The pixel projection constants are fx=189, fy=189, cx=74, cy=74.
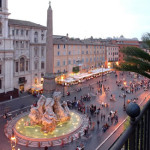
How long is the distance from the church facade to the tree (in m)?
22.8

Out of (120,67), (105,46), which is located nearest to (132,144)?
(120,67)

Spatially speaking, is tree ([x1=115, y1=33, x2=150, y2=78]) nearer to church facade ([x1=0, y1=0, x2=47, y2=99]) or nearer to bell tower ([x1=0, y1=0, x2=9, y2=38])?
church facade ([x1=0, y1=0, x2=47, y2=99])

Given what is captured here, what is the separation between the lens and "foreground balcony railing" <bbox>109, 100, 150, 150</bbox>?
1851 mm

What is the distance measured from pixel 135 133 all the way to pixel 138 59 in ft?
20.9

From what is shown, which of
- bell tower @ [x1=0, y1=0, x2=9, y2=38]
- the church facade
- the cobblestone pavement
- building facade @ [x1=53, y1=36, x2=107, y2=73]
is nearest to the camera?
the cobblestone pavement

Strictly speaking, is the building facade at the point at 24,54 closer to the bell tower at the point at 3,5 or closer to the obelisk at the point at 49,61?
the bell tower at the point at 3,5

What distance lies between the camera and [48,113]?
16.5m

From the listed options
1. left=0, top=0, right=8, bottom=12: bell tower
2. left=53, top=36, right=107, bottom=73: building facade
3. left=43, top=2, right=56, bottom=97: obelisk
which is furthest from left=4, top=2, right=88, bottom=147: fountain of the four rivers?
left=53, top=36, right=107, bottom=73: building facade

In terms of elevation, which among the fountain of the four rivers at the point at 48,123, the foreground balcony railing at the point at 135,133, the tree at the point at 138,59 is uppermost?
the tree at the point at 138,59

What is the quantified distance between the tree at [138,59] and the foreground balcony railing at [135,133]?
5.41 metres

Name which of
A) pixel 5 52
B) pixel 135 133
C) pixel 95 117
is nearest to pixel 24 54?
pixel 5 52

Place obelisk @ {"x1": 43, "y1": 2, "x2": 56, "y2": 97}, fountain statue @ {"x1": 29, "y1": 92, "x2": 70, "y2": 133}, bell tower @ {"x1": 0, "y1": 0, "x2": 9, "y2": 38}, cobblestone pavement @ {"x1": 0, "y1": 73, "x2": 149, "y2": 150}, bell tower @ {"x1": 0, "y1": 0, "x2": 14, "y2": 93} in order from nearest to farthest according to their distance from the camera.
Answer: cobblestone pavement @ {"x1": 0, "y1": 73, "x2": 149, "y2": 150}, fountain statue @ {"x1": 29, "y1": 92, "x2": 70, "y2": 133}, obelisk @ {"x1": 43, "y1": 2, "x2": 56, "y2": 97}, bell tower @ {"x1": 0, "y1": 0, "x2": 9, "y2": 38}, bell tower @ {"x1": 0, "y1": 0, "x2": 14, "y2": 93}

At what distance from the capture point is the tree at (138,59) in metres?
7.72

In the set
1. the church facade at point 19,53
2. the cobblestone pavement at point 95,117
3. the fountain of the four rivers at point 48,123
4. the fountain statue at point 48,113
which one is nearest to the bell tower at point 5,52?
the church facade at point 19,53
